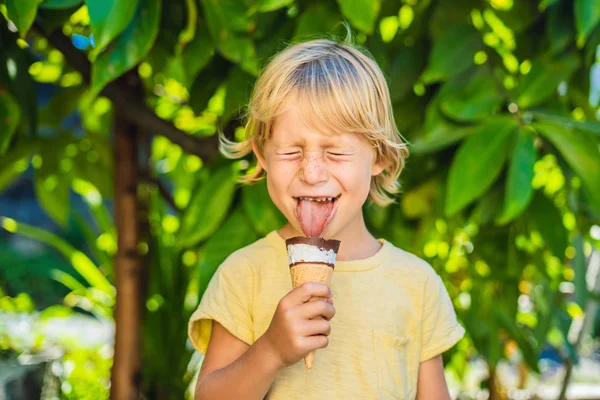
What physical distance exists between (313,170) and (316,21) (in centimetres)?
55

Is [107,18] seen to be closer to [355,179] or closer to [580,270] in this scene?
[355,179]

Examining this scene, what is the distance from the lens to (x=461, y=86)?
1.82m

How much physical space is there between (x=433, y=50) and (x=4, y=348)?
200cm

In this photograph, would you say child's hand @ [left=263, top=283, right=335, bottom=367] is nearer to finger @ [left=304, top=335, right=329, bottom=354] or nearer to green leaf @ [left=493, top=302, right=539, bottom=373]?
finger @ [left=304, top=335, right=329, bottom=354]

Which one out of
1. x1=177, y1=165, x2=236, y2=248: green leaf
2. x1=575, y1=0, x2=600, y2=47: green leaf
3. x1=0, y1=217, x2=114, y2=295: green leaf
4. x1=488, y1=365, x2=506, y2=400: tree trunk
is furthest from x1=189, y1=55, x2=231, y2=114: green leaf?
x1=488, y1=365, x2=506, y2=400: tree trunk

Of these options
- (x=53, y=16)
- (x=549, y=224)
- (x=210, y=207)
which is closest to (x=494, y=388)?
(x=549, y=224)

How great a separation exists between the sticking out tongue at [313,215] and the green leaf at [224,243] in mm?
417

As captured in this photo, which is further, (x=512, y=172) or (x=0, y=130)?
(x=0, y=130)

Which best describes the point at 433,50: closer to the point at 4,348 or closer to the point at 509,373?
the point at 4,348

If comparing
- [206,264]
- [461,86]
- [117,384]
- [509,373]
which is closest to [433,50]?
[461,86]

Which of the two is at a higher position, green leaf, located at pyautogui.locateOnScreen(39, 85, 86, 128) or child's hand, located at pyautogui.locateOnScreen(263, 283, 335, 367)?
green leaf, located at pyautogui.locateOnScreen(39, 85, 86, 128)

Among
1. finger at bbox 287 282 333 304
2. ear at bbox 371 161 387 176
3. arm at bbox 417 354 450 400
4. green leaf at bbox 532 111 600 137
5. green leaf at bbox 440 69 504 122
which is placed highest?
green leaf at bbox 440 69 504 122

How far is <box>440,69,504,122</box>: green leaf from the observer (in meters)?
1.72

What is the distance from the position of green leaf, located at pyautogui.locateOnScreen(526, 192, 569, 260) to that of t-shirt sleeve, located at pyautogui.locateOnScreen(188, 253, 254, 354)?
27.6 inches
